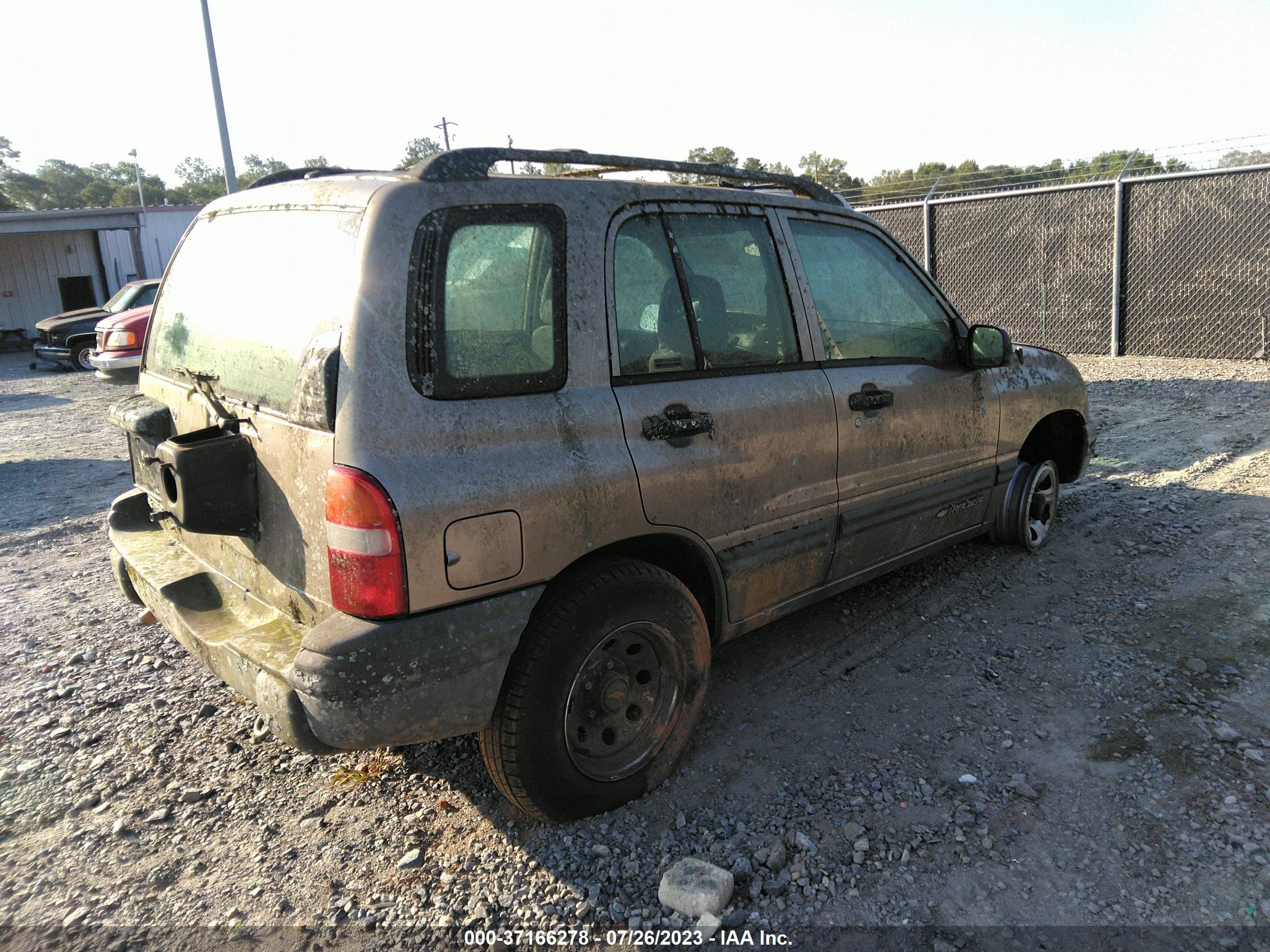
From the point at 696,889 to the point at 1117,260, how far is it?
439 inches

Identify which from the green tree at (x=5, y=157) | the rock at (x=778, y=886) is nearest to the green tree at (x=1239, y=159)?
the rock at (x=778, y=886)

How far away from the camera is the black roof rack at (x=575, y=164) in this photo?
2561 mm

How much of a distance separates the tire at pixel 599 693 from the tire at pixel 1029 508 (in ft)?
8.18

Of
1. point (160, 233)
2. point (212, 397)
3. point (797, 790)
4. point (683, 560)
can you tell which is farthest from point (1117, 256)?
point (160, 233)

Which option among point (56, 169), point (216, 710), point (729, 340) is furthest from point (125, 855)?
point (56, 169)

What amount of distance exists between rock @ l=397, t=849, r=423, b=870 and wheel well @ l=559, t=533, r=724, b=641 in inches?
42.6

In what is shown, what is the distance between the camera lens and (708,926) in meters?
2.40

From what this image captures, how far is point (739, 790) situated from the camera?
2992 mm

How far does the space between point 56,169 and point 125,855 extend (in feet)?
298

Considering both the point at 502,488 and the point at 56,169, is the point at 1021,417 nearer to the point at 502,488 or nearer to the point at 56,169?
the point at 502,488

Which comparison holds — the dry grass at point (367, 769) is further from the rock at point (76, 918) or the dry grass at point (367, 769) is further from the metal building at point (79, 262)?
the metal building at point (79, 262)

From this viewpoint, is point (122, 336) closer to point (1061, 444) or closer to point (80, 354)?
point (80, 354)

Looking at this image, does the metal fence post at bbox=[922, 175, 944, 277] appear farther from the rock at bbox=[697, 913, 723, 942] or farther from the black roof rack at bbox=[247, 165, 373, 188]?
the rock at bbox=[697, 913, 723, 942]

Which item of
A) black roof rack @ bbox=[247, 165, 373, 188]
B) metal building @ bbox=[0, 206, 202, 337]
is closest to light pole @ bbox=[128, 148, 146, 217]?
metal building @ bbox=[0, 206, 202, 337]
